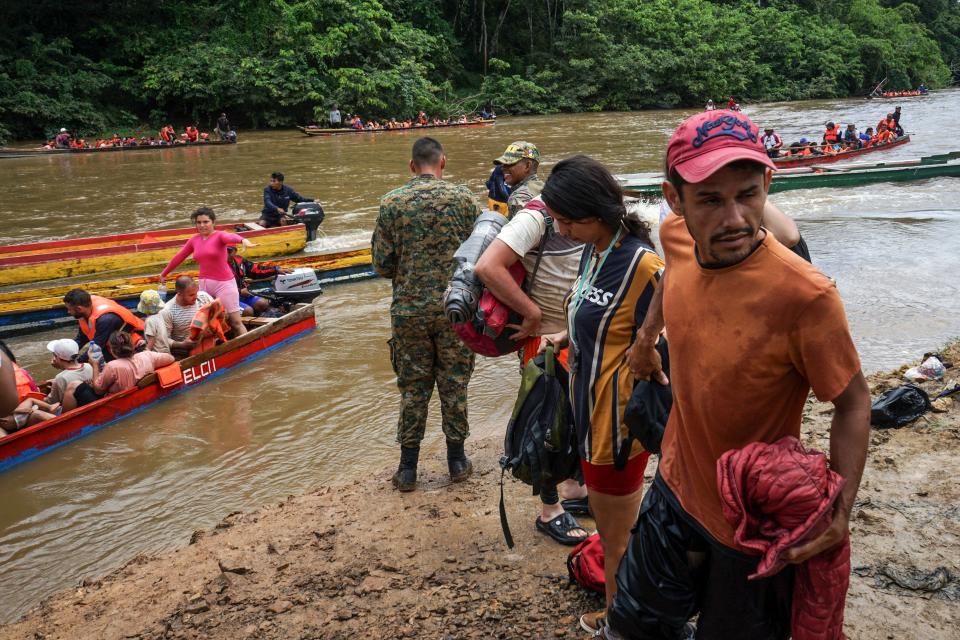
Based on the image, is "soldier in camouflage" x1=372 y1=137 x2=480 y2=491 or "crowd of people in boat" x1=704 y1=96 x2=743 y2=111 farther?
"crowd of people in boat" x1=704 y1=96 x2=743 y2=111

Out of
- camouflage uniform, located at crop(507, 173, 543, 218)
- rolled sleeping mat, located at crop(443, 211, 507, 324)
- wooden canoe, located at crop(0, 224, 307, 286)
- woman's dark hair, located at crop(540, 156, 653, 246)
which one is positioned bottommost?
wooden canoe, located at crop(0, 224, 307, 286)

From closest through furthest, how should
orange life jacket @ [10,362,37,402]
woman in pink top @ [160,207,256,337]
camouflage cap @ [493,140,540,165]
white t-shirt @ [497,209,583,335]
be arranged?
white t-shirt @ [497,209,583,335]
camouflage cap @ [493,140,540,165]
orange life jacket @ [10,362,37,402]
woman in pink top @ [160,207,256,337]

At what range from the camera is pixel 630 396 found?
2537 mm

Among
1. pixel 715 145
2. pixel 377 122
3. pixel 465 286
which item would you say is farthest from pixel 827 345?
pixel 377 122

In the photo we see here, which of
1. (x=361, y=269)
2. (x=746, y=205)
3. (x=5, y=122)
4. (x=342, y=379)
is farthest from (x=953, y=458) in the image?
(x=5, y=122)

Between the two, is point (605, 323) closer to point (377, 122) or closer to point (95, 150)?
point (95, 150)

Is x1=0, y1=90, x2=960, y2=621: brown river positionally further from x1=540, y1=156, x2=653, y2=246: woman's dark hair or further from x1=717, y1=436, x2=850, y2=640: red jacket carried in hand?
x1=717, y1=436, x2=850, y2=640: red jacket carried in hand

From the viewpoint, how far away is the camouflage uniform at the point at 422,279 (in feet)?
14.6

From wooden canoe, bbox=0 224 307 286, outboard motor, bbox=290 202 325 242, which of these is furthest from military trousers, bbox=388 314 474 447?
outboard motor, bbox=290 202 325 242

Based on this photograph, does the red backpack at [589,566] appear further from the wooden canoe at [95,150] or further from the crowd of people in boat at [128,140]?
the crowd of people in boat at [128,140]

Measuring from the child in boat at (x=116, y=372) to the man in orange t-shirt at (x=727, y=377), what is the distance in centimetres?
621

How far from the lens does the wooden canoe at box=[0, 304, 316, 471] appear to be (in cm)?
630

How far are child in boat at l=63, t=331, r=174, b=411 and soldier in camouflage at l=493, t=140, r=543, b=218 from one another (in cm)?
428

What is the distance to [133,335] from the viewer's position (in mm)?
7684
